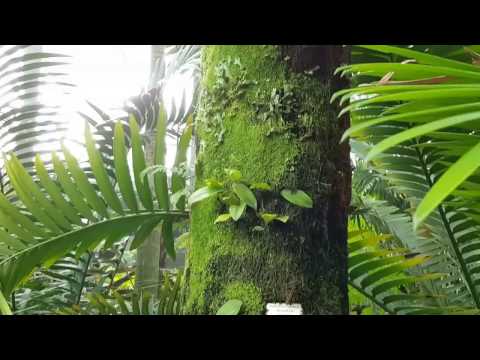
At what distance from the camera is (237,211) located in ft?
2.84

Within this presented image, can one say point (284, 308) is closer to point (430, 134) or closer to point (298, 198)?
point (298, 198)

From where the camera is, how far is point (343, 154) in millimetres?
939

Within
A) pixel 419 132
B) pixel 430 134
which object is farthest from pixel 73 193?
pixel 419 132

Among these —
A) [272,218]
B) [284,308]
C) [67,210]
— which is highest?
[67,210]

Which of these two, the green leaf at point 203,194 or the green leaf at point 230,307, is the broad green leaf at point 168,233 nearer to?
the green leaf at point 203,194

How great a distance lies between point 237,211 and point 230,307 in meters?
0.16

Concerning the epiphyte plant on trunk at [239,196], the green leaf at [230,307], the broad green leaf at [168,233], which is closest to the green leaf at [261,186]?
the epiphyte plant on trunk at [239,196]

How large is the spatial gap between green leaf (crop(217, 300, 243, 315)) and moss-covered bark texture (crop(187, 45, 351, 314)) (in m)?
0.02

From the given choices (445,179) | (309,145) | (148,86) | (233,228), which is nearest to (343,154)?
(309,145)

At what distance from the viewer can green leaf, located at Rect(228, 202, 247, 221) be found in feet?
2.81

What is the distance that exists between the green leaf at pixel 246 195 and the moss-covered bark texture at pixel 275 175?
32mm
